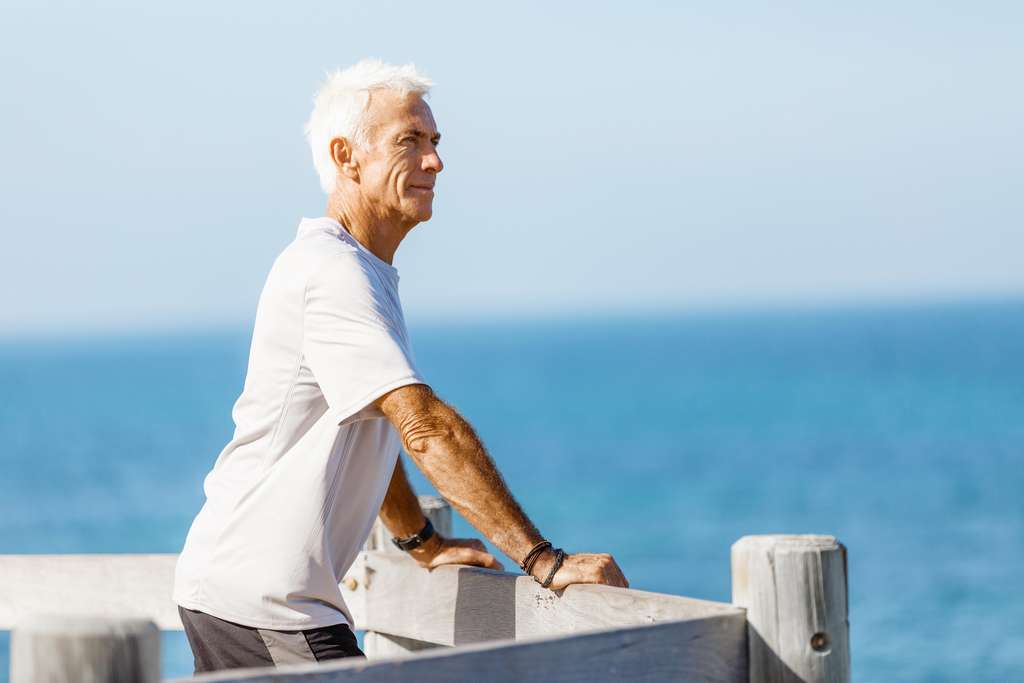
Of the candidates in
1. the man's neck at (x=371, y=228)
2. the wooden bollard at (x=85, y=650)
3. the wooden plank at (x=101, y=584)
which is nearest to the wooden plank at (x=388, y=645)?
the wooden plank at (x=101, y=584)

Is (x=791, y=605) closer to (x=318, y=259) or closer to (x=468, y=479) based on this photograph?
(x=468, y=479)

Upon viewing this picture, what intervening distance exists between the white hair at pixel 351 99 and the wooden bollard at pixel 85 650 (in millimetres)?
1542

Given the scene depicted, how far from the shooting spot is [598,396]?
7931 cm

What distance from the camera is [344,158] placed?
3.16 meters

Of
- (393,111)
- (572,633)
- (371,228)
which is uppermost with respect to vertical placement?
(393,111)

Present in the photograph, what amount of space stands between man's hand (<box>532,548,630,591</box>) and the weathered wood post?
0.94 m

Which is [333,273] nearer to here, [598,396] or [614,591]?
[614,591]

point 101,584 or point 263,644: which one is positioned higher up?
point 101,584

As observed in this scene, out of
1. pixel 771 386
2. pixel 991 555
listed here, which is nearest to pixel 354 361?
pixel 991 555

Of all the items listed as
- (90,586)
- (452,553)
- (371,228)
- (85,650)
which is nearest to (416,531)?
(452,553)

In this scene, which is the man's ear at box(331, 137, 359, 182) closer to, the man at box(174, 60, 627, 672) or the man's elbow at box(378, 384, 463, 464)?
the man at box(174, 60, 627, 672)

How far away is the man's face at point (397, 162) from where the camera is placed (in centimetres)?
311

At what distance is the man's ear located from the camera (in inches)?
124

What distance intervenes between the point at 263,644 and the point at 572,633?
82 cm
